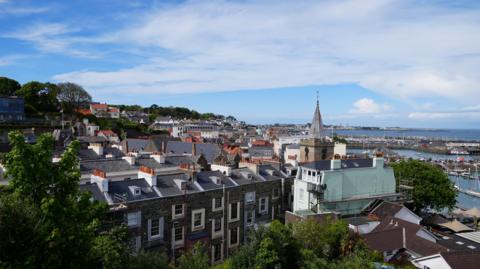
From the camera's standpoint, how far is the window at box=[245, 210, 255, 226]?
109ft

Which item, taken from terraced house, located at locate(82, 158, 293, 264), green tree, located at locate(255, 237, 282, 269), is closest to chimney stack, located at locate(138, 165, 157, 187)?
terraced house, located at locate(82, 158, 293, 264)

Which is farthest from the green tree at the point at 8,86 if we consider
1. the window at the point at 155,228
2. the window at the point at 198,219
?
the window at the point at 155,228

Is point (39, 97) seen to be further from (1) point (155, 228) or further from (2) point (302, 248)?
(2) point (302, 248)

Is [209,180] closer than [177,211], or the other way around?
[177,211]

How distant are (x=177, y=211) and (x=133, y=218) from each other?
3.74m

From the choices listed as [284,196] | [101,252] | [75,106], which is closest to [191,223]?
[284,196]

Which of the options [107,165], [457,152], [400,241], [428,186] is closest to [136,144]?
[107,165]

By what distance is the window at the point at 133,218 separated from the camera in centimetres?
2516

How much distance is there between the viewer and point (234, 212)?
32344mm

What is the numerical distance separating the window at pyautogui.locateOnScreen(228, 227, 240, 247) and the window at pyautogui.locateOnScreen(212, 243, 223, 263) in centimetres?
124

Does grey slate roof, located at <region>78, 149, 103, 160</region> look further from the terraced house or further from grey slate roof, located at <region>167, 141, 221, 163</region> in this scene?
grey slate roof, located at <region>167, 141, 221, 163</region>

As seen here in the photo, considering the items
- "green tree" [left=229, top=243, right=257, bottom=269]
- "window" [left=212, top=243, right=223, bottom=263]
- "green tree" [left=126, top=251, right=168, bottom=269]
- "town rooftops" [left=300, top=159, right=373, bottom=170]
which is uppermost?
"town rooftops" [left=300, top=159, right=373, bottom=170]

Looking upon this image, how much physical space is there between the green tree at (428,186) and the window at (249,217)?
62.9ft

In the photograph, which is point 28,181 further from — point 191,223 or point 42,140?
point 191,223
